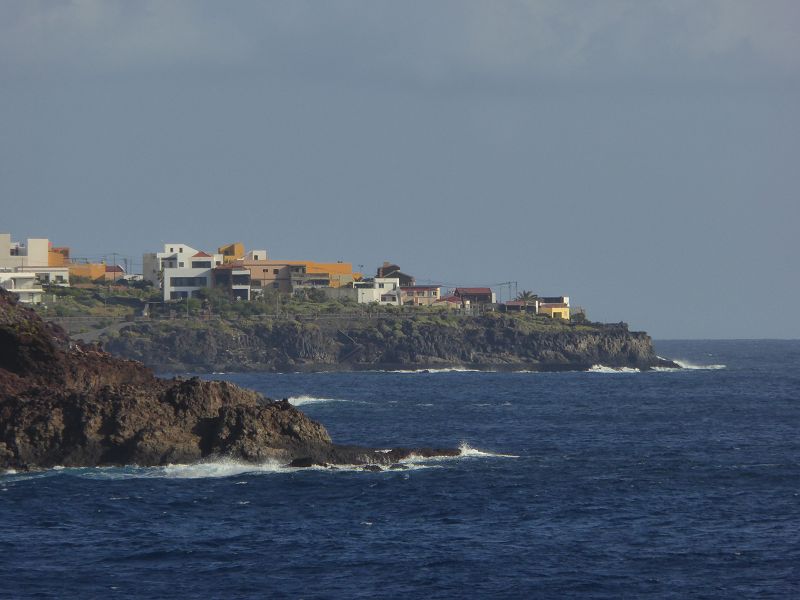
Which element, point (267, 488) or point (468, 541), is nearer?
point (468, 541)

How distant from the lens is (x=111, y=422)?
6862 cm

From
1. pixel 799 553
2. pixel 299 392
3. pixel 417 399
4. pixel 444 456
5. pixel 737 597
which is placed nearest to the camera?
pixel 737 597

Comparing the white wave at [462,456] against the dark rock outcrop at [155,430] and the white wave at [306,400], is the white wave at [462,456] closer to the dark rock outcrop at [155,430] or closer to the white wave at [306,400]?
the dark rock outcrop at [155,430]

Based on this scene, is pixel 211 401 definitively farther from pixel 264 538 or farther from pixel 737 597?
pixel 737 597

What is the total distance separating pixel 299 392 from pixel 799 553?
9471 cm

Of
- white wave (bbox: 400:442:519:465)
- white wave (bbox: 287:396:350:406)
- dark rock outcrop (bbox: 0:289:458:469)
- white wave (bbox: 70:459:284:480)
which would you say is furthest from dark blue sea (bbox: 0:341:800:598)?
white wave (bbox: 287:396:350:406)

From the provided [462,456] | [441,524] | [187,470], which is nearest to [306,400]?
[462,456]

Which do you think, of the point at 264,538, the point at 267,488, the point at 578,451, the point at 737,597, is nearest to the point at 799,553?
the point at 737,597

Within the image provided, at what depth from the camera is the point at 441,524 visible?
5559cm

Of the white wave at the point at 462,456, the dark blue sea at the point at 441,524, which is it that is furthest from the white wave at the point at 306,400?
the white wave at the point at 462,456

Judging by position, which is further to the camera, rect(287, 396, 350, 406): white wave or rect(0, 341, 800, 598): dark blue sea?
rect(287, 396, 350, 406): white wave

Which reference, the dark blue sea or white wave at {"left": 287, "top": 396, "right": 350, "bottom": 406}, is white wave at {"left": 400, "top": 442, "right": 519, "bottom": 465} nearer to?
the dark blue sea

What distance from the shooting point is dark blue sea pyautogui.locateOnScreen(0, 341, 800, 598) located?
45.6 meters

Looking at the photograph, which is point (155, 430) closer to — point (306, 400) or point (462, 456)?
point (462, 456)
